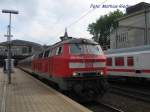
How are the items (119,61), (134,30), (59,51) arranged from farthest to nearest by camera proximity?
1. (134,30)
2. (119,61)
3. (59,51)

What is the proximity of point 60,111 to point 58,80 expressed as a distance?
198 inches

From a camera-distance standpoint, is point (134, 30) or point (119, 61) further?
point (134, 30)

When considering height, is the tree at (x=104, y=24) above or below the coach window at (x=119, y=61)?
above

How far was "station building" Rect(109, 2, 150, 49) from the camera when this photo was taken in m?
46.6

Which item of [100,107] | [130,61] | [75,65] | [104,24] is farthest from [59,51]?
[104,24]

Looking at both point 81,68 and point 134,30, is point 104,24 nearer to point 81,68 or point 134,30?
point 134,30

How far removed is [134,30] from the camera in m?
50.3

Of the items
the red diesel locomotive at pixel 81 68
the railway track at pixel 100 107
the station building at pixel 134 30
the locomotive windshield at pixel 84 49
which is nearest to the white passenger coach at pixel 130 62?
the locomotive windshield at pixel 84 49

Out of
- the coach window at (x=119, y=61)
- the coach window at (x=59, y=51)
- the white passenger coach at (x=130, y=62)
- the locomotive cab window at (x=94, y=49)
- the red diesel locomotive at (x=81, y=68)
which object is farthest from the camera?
the coach window at (x=119, y=61)

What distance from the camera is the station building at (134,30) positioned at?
4656cm

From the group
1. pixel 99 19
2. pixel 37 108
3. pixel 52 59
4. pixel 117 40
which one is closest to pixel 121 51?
pixel 52 59

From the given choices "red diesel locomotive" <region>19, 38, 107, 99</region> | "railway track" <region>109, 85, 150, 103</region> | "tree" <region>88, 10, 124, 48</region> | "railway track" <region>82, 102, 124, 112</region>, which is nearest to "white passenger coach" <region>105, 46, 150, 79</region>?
"railway track" <region>109, 85, 150, 103</region>

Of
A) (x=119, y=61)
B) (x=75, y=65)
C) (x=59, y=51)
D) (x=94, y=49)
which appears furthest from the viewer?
(x=119, y=61)

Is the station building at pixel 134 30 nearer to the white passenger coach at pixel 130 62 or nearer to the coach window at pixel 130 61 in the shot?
the white passenger coach at pixel 130 62
